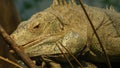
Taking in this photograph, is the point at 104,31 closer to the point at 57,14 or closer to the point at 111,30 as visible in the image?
the point at 111,30

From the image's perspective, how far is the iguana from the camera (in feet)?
5.59

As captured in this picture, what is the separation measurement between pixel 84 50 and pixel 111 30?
25cm

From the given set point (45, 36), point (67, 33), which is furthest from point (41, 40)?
point (67, 33)

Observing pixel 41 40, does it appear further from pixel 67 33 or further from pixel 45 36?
pixel 67 33

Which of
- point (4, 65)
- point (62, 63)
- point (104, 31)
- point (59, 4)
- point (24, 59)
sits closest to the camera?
point (24, 59)

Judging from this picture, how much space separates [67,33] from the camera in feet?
5.82

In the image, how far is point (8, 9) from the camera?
16.9 feet

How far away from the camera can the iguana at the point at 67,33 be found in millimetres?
1704

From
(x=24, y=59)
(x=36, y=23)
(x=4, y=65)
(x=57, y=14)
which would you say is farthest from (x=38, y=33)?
(x=4, y=65)

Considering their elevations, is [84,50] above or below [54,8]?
below

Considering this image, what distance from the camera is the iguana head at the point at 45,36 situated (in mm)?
1696

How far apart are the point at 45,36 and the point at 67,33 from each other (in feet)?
0.41

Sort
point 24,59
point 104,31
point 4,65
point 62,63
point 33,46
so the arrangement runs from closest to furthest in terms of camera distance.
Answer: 1. point 24,59
2. point 33,46
3. point 62,63
4. point 104,31
5. point 4,65

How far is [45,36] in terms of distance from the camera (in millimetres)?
1724
